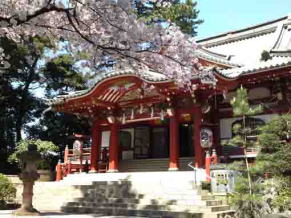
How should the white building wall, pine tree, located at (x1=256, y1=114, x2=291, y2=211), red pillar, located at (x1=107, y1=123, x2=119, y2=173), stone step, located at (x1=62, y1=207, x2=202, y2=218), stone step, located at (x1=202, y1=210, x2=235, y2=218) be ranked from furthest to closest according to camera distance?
red pillar, located at (x1=107, y1=123, x2=119, y2=173) < the white building wall < stone step, located at (x1=62, y1=207, x2=202, y2=218) < stone step, located at (x1=202, y1=210, x2=235, y2=218) < pine tree, located at (x1=256, y1=114, x2=291, y2=211)

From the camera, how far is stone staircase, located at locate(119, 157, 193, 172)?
59.4ft

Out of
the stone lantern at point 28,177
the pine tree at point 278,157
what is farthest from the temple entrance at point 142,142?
the pine tree at point 278,157

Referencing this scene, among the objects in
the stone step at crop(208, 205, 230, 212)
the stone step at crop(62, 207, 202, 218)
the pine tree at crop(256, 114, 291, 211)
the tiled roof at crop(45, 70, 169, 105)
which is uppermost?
the tiled roof at crop(45, 70, 169, 105)

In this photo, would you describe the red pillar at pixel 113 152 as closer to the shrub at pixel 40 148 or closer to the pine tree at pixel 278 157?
the shrub at pixel 40 148

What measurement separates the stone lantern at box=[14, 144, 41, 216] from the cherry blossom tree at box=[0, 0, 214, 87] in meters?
5.01

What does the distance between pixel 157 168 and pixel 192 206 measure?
683 centimetres

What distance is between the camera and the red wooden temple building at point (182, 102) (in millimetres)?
15391

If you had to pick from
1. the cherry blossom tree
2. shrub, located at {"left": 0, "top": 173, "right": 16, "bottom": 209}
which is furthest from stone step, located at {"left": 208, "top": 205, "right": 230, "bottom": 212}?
shrub, located at {"left": 0, "top": 173, "right": 16, "bottom": 209}

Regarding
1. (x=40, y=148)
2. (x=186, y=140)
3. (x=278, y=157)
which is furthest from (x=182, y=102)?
(x=40, y=148)

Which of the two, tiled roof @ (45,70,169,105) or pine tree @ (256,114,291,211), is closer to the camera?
pine tree @ (256,114,291,211)

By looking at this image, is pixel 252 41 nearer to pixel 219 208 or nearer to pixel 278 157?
pixel 219 208

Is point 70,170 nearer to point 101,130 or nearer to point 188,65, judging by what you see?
point 101,130

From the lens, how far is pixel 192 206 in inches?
469

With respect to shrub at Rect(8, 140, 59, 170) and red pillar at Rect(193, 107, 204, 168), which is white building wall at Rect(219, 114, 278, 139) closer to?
red pillar at Rect(193, 107, 204, 168)
